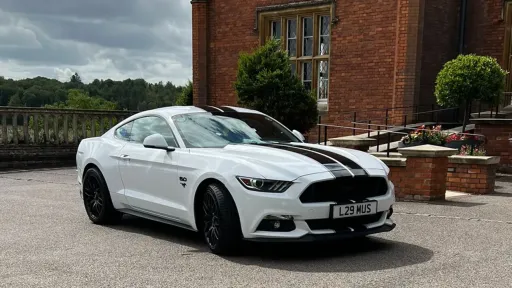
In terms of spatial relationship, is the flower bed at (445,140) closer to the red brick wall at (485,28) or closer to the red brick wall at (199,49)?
the red brick wall at (485,28)

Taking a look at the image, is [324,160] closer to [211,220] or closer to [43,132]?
[211,220]

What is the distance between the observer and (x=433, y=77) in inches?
536

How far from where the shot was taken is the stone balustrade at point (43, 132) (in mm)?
14305

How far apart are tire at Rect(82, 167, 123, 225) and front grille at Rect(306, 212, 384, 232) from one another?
2.93 metres

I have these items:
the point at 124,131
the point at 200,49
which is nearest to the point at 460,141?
the point at 124,131

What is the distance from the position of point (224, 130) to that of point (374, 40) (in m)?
8.89

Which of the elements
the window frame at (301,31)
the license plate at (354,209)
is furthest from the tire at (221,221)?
the window frame at (301,31)

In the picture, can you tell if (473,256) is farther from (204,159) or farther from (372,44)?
(372,44)

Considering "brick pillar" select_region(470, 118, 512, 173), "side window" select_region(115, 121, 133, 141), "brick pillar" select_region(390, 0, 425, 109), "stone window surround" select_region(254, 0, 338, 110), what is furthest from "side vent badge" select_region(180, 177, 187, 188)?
"stone window surround" select_region(254, 0, 338, 110)

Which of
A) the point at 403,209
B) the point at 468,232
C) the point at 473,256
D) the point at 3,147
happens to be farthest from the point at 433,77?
the point at 3,147

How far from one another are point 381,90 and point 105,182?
8933 millimetres

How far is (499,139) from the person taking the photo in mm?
10609

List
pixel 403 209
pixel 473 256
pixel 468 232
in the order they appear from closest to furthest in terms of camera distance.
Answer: pixel 473 256
pixel 468 232
pixel 403 209

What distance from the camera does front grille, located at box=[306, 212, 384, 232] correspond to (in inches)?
182
